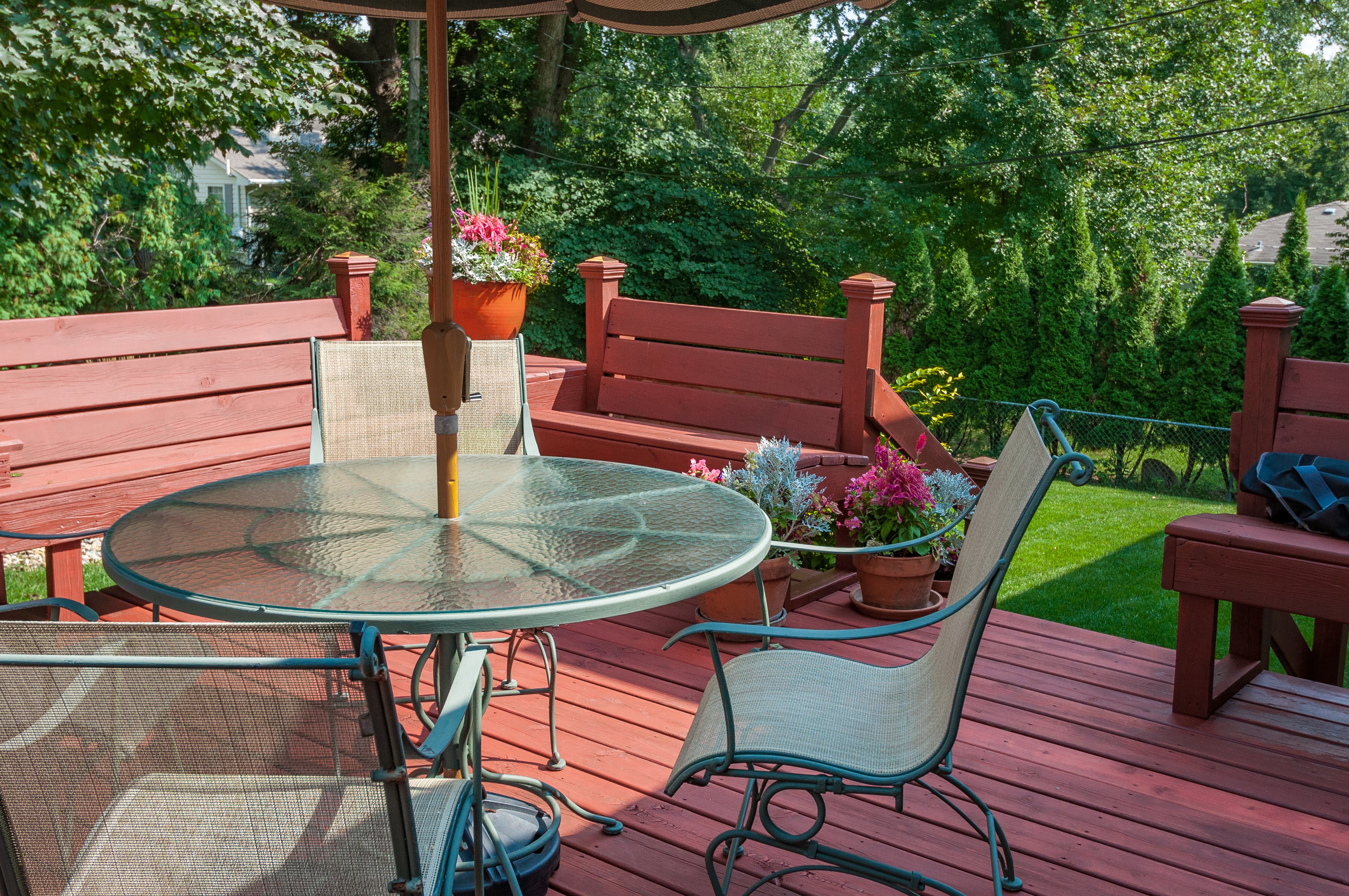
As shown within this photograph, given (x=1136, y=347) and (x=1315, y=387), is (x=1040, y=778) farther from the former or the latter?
(x=1136, y=347)

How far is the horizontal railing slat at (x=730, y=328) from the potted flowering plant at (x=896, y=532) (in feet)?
1.98

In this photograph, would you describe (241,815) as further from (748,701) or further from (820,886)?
(820,886)

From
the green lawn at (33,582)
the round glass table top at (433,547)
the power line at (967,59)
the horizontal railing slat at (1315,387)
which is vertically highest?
the power line at (967,59)

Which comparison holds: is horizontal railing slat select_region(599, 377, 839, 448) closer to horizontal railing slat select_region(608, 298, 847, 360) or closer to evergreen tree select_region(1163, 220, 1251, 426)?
horizontal railing slat select_region(608, 298, 847, 360)

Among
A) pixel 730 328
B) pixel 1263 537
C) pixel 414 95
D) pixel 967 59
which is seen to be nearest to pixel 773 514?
pixel 730 328

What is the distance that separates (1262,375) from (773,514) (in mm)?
1588

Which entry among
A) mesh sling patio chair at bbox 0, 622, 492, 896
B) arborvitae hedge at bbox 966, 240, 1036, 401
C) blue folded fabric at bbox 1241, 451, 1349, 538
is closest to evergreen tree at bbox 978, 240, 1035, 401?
arborvitae hedge at bbox 966, 240, 1036, 401

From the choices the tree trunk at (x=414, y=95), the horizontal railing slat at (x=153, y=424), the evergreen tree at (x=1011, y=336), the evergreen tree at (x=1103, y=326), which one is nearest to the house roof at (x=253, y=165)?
the tree trunk at (x=414, y=95)

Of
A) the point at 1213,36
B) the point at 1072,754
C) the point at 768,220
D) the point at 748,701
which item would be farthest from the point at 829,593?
the point at 1213,36

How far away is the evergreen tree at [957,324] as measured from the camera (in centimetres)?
1116

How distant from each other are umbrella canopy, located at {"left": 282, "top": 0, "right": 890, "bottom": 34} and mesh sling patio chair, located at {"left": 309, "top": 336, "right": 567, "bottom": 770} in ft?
2.98

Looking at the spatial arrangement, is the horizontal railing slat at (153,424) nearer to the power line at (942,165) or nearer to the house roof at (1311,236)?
the power line at (942,165)

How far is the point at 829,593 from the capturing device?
3.95 meters

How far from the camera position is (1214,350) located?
10.0 metres
